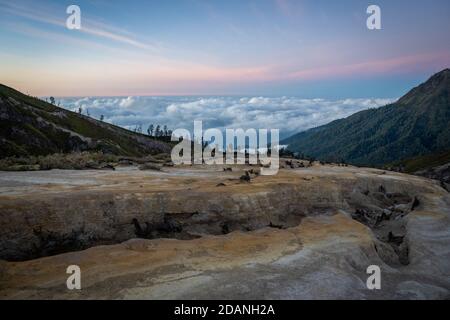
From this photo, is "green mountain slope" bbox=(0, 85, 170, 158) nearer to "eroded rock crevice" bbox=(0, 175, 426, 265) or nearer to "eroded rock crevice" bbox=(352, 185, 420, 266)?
"eroded rock crevice" bbox=(0, 175, 426, 265)

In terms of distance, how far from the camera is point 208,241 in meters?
30.3

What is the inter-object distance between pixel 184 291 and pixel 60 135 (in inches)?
6348

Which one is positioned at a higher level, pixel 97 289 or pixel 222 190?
pixel 222 190

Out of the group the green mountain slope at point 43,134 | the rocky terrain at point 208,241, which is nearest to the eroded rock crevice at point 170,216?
the rocky terrain at point 208,241

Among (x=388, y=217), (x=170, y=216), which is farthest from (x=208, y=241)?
(x=388, y=217)

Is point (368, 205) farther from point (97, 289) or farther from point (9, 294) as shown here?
point (9, 294)

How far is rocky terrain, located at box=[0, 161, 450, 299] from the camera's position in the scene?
22.5 meters

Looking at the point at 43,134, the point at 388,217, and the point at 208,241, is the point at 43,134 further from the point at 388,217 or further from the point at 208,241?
the point at 208,241

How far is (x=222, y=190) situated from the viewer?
39656mm

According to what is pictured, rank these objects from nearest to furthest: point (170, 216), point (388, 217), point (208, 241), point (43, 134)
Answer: point (208, 241), point (170, 216), point (388, 217), point (43, 134)

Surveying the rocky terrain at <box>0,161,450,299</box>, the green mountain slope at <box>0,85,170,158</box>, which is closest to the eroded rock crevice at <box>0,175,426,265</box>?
the rocky terrain at <box>0,161,450,299</box>

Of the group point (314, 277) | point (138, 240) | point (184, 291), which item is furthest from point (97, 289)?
point (314, 277)

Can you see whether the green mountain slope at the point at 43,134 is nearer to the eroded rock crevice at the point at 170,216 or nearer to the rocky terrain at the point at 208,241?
the rocky terrain at the point at 208,241

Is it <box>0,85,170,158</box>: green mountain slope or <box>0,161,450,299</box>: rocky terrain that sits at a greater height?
<box>0,85,170,158</box>: green mountain slope
